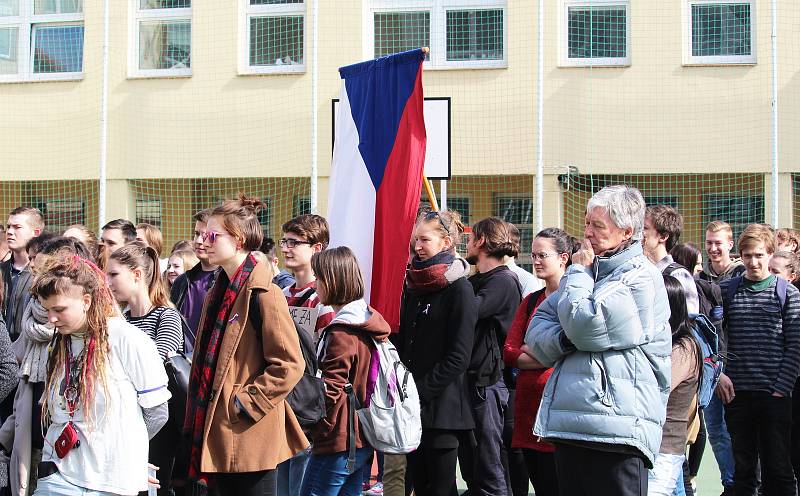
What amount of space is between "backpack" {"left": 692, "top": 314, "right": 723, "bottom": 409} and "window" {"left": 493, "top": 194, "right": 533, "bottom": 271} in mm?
9339

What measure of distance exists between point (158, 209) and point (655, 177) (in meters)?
7.42

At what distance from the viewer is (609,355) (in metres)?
4.29

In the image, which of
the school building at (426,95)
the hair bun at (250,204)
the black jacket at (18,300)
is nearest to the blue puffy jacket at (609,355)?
the hair bun at (250,204)

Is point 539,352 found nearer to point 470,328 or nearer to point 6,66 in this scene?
point 470,328

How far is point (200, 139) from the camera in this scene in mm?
15453

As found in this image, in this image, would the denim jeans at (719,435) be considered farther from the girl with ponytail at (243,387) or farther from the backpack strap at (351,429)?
the girl with ponytail at (243,387)

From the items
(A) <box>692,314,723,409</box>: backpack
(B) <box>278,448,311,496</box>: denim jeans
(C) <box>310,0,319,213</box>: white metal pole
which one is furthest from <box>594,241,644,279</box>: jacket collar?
(C) <box>310,0,319,213</box>: white metal pole

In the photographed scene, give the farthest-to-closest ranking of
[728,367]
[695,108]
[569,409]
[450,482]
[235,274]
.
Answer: [695,108]
[728,367]
[450,482]
[235,274]
[569,409]

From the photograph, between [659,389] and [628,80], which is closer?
[659,389]

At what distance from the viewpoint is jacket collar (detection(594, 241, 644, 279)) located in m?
4.41

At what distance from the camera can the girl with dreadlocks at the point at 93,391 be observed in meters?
4.10

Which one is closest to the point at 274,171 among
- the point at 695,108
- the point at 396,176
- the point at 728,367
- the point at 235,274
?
the point at 695,108

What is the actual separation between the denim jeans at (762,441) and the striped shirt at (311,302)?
2.92 meters

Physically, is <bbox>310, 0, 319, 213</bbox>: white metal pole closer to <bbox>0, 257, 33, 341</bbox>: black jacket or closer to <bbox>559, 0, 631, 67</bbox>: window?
<bbox>559, 0, 631, 67</bbox>: window
